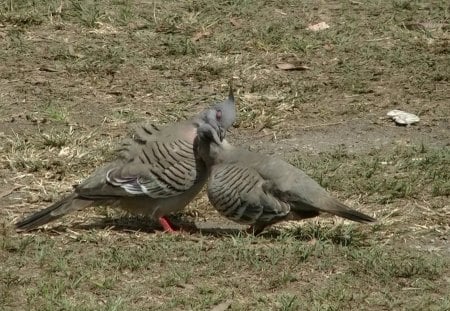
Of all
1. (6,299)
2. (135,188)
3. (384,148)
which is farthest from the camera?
(384,148)

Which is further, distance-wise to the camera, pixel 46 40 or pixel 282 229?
pixel 46 40

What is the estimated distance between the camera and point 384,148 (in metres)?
8.45

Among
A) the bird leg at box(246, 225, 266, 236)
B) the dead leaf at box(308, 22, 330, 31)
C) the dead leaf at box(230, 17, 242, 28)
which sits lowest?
the dead leaf at box(230, 17, 242, 28)

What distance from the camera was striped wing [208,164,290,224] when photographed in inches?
270

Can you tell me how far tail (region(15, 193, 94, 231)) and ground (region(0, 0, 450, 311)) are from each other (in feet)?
0.29

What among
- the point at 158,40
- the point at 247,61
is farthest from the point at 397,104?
the point at 158,40

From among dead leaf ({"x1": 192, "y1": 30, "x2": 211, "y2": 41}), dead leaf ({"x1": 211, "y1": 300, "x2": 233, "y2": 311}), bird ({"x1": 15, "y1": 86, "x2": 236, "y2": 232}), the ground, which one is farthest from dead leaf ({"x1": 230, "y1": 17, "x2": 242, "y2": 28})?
dead leaf ({"x1": 211, "y1": 300, "x2": 233, "y2": 311})

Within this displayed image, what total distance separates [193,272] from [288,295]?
58 centimetres

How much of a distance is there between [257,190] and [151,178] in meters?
0.68

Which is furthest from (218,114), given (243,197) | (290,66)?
(290,66)

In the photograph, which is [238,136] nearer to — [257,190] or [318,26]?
[257,190]

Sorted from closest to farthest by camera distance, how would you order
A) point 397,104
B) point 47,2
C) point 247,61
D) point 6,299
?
point 6,299, point 397,104, point 247,61, point 47,2

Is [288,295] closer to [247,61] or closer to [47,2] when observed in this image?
[247,61]

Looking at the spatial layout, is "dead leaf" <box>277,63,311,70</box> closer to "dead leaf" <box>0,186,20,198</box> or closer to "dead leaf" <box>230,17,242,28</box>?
"dead leaf" <box>230,17,242,28</box>
